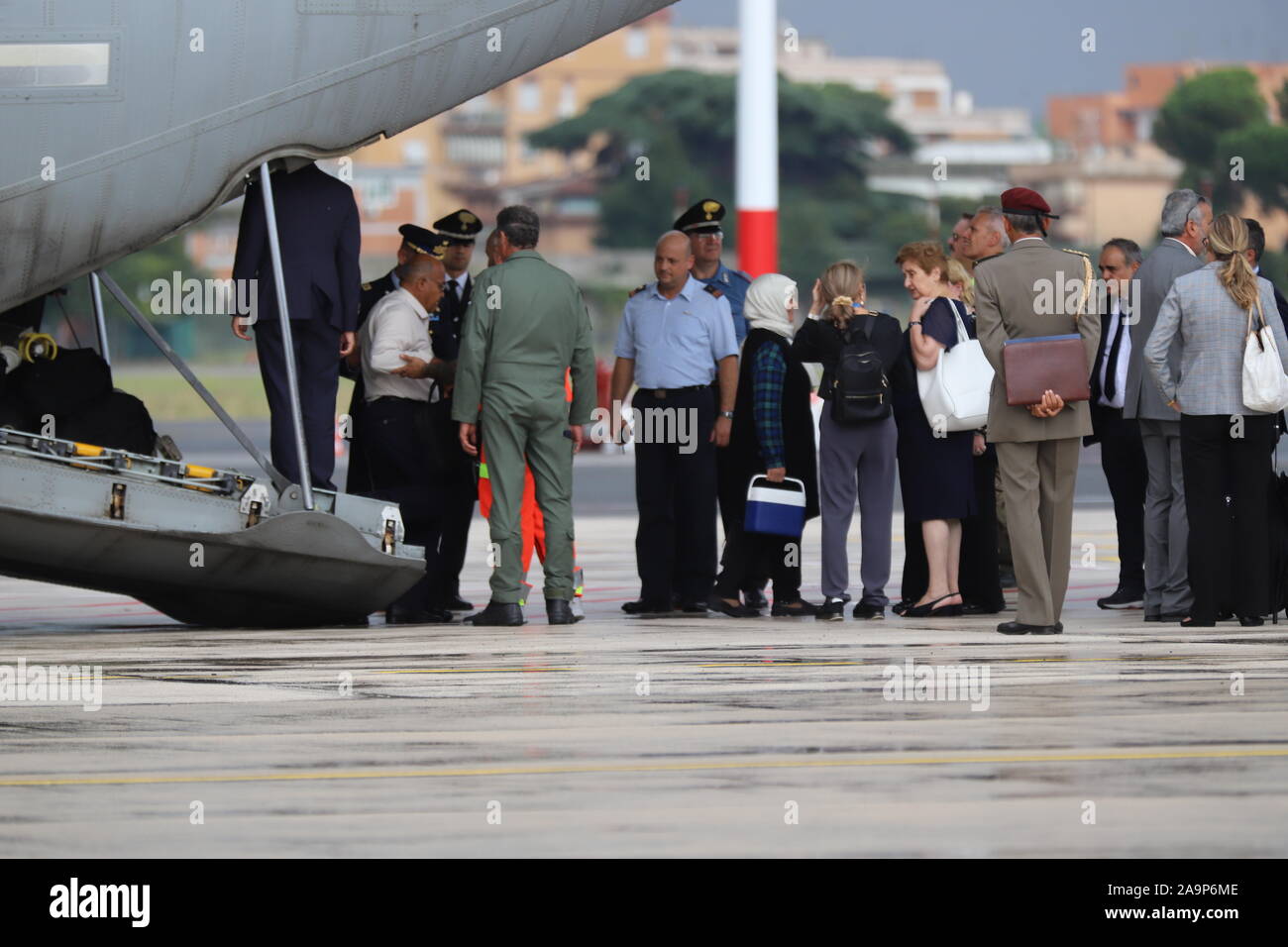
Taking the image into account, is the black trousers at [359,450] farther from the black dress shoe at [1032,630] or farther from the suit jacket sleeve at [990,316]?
the black dress shoe at [1032,630]

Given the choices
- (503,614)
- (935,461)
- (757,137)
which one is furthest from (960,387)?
(757,137)

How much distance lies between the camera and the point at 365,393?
1135 centimetres

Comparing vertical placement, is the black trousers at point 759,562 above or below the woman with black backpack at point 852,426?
below

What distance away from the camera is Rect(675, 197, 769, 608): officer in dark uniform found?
11.9 meters

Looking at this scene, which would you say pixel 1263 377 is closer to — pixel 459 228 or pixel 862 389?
pixel 862 389

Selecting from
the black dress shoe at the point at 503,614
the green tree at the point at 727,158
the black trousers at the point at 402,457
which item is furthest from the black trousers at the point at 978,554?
the green tree at the point at 727,158

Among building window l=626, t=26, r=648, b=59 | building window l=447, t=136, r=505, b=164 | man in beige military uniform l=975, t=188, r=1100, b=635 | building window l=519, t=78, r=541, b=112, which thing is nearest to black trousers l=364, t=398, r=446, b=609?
man in beige military uniform l=975, t=188, r=1100, b=635

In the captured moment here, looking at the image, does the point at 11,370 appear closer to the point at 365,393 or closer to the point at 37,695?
the point at 365,393

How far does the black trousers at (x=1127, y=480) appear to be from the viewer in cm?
1207

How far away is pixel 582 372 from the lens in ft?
36.8

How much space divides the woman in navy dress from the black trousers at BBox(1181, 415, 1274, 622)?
4.22 ft

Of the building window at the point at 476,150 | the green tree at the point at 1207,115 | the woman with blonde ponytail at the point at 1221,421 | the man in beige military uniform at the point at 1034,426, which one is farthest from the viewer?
the building window at the point at 476,150

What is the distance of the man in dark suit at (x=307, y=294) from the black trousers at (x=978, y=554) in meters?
3.14
